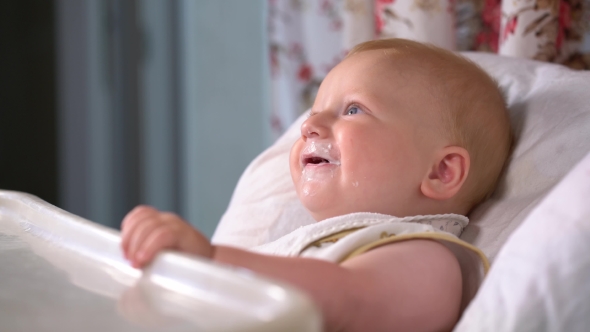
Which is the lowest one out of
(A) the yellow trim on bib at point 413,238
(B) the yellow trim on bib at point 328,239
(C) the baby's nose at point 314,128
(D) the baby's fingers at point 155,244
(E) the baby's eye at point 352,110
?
(B) the yellow trim on bib at point 328,239

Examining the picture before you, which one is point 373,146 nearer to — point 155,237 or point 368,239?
point 368,239

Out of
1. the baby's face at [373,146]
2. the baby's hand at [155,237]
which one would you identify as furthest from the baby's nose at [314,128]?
the baby's hand at [155,237]

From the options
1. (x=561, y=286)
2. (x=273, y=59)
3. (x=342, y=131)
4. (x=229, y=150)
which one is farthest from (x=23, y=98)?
(x=561, y=286)

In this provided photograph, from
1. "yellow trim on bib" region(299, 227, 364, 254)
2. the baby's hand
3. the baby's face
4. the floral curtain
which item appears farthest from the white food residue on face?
the floral curtain

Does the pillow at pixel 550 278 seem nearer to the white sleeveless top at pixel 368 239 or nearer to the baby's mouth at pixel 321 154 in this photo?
the white sleeveless top at pixel 368 239

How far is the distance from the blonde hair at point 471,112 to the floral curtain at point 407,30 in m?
0.33

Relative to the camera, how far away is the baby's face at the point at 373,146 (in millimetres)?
851

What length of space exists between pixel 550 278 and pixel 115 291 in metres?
0.37

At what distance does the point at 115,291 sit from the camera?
0.50 metres

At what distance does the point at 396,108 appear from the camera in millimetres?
876

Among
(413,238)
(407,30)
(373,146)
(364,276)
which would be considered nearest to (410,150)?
(373,146)

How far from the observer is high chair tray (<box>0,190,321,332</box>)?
0.39 m

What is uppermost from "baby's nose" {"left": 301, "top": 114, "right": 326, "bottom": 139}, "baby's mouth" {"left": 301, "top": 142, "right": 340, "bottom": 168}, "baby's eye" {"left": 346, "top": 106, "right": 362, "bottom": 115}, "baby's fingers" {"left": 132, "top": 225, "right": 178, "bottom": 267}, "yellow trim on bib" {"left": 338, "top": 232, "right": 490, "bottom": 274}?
"baby's eye" {"left": 346, "top": 106, "right": 362, "bottom": 115}

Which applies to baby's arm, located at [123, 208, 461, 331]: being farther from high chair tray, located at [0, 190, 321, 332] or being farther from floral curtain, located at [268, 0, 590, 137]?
floral curtain, located at [268, 0, 590, 137]
